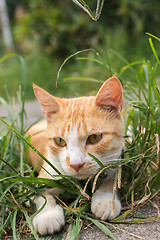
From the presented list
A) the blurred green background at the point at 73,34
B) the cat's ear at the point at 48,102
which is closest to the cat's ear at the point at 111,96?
the cat's ear at the point at 48,102

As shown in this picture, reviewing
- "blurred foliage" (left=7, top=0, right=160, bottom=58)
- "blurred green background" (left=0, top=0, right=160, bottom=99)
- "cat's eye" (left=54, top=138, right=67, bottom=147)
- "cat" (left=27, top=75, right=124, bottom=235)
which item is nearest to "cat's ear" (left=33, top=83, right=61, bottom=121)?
"cat" (left=27, top=75, right=124, bottom=235)

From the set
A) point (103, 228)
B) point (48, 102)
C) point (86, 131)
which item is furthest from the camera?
point (48, 102)

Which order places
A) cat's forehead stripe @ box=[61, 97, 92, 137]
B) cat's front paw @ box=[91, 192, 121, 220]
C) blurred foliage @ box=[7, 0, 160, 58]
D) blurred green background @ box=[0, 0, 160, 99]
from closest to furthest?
1. cat's front paw @ box=[91, 192, 121, 220]
2. cat's forehead stripe @ box=[61, 97, 92, 137]
3. blurred green background @ box=[0, 0, 160, 99]
4. blurred foliage @ box=[7, 0, 160, 58]

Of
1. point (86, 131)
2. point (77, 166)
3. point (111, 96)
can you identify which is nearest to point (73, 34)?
point (111, 96)

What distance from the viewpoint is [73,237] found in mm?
1193

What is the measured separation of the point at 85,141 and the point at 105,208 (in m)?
0.32

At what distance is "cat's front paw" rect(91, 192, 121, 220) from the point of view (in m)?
1.29

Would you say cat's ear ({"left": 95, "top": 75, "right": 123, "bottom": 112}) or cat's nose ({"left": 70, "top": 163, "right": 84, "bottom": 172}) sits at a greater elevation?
cat's ear ({"left": 95, "top": 75, "right": 123, "bottom": 112})

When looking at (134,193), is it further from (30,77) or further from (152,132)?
(30,77)

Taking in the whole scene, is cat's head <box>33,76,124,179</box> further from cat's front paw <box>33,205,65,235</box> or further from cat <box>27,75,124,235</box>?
cat's front paw <box>33,205,65,235</box>

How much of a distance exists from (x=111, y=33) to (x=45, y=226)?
16.4ft

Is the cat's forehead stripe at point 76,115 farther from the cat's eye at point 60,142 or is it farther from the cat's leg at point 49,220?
the cat's leg at point 49,220

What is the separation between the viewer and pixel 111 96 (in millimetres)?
1427

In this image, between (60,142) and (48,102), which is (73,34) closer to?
(48,102)
